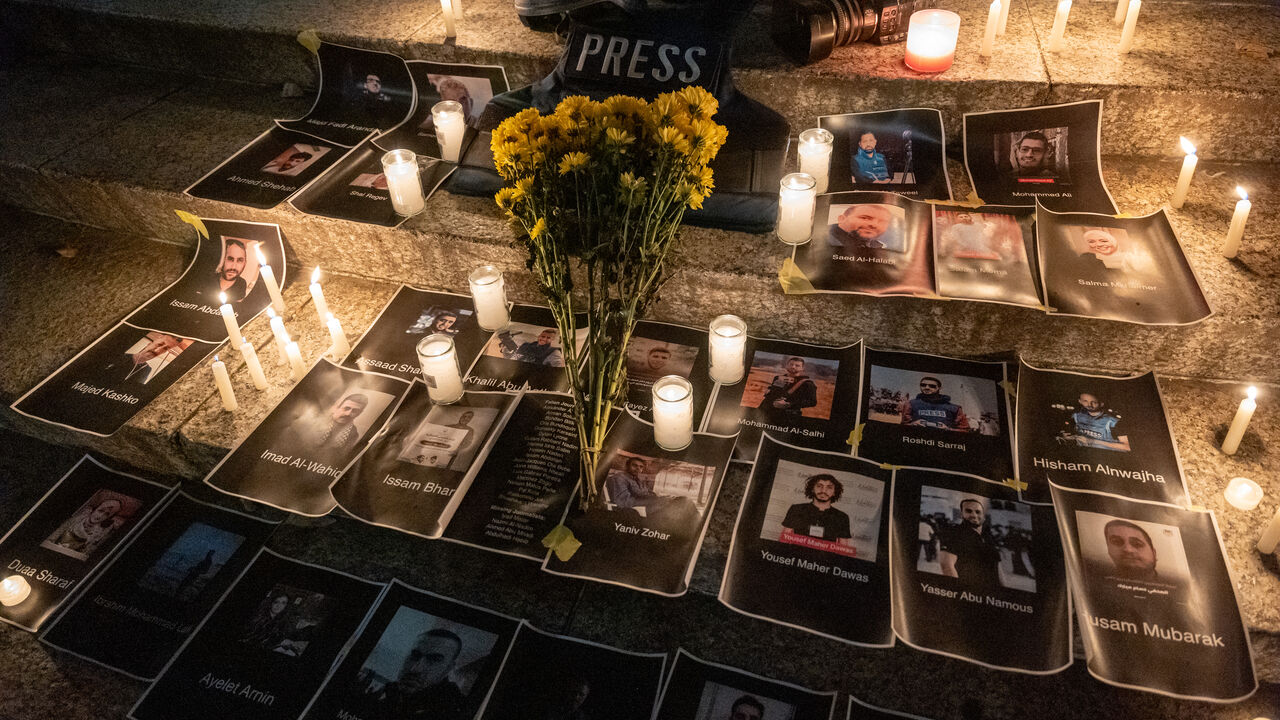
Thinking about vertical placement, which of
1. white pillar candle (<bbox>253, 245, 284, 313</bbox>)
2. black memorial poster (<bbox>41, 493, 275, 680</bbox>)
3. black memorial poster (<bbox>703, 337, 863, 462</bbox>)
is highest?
white pillar candle (<bbox>253, 245, 284, 313</bbox>)

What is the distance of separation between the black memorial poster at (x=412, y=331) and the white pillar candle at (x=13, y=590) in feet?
2.61

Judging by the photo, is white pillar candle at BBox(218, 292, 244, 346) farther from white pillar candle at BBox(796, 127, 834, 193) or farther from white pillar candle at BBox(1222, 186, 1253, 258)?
white pillar candle at BBox(1222, 186, 1253, 258)

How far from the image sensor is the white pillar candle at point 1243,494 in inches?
56.2

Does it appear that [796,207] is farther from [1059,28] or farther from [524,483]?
[1059,28]

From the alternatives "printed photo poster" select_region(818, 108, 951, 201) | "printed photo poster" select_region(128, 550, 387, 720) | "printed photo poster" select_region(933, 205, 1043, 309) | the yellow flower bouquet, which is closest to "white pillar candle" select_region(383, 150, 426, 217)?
the yellow flower bouquet

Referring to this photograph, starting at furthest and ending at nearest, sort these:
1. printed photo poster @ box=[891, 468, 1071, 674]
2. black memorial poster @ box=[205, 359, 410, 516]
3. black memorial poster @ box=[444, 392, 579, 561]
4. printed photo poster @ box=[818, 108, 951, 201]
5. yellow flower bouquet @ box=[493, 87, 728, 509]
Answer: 1. printed photo poster @ box=[818, 108, 951, 201]
2. black memorial poster @ box=[205, 359, 410, 516]
3. black memorial poster @ box=[444, 392, 579, 561]
4. printed photo poster @ box=[891, 468, 1071, 674]
5. yellow flower bouquet @ box=[493, 87, 728, 509]

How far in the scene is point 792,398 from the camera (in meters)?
1.70

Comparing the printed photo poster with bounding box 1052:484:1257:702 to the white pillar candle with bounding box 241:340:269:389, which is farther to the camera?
the white pillar candle with bounding box 241:340:269:389

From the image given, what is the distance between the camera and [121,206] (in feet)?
7.59

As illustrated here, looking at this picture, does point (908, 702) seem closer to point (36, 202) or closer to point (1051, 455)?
point (1051, 455)

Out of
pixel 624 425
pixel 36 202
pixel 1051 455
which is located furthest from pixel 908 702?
pixel 36 202

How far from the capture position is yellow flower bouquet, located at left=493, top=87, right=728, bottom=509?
3.92 feet

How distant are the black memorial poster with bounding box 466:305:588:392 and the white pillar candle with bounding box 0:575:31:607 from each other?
102 centimetres

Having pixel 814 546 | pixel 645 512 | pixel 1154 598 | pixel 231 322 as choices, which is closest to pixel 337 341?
pixel 231 322
